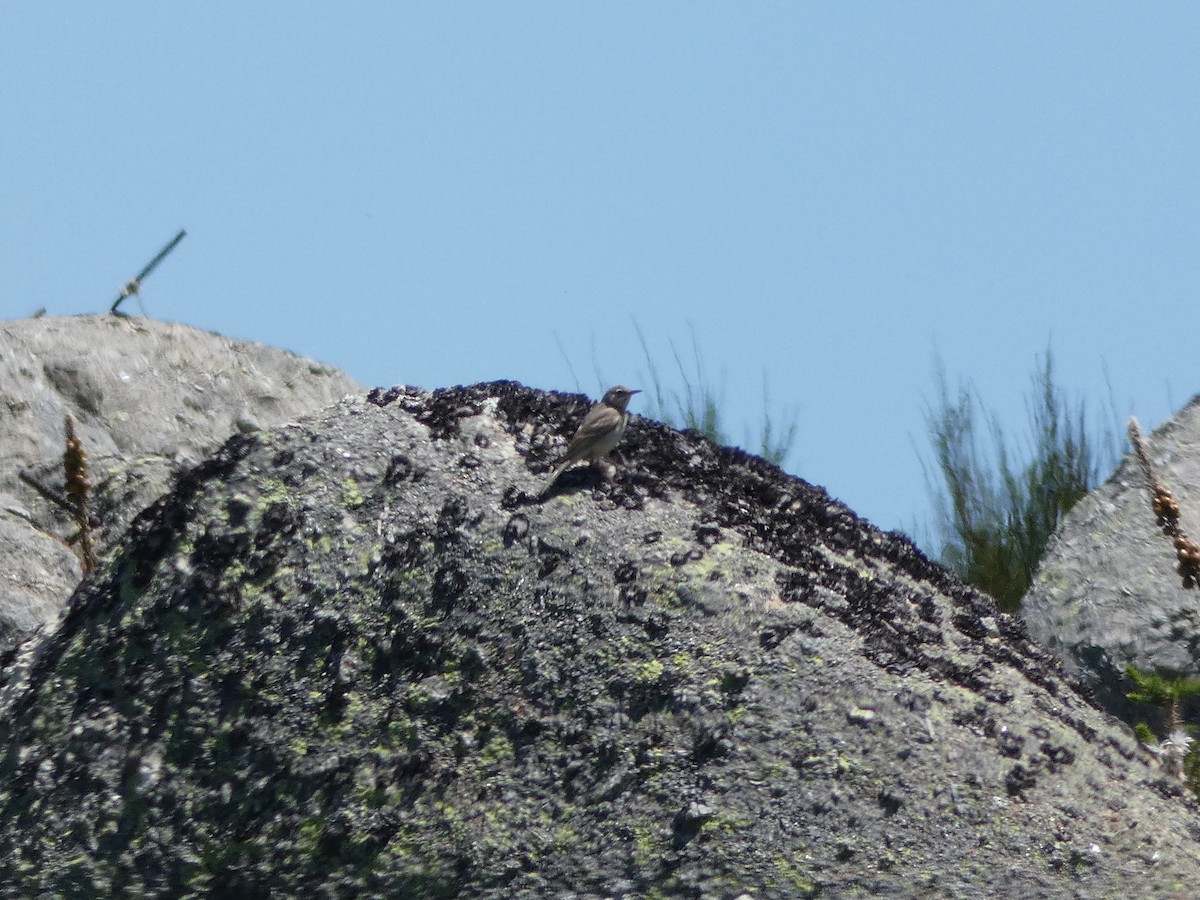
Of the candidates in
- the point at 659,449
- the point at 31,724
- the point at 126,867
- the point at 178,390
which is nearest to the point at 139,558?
the point at 31,724

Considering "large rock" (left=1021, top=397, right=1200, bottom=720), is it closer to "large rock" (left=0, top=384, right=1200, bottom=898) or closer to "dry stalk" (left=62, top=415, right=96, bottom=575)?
"large rock" (left=0, top=384, right=1200, bottom=898)

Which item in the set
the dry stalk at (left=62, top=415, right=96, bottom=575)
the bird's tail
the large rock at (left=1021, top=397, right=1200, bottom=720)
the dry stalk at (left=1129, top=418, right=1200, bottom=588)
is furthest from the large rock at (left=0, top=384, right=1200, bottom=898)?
the large rock at (left=1021, top=397, right=1200, bottom=720)

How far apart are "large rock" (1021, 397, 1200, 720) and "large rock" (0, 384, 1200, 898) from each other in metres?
1.53

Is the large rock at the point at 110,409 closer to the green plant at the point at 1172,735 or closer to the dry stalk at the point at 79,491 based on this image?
the dry stalk at the point at 79,491

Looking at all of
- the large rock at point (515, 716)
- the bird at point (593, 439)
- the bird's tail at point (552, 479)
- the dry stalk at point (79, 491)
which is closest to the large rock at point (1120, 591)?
the large rock at point (515, 716)

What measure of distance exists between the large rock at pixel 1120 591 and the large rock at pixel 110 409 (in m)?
3.91

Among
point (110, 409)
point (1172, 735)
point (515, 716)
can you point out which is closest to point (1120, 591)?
point (1172, 735)

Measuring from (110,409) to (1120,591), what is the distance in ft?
16.1

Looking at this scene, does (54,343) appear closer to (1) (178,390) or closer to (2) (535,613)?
(1) (178,390)

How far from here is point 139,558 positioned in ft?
13.5

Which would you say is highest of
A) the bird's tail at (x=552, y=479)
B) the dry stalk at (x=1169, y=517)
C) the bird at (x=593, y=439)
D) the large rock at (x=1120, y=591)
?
the large rock at (x=1120, y=591)

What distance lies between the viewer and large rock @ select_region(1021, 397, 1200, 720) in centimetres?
566

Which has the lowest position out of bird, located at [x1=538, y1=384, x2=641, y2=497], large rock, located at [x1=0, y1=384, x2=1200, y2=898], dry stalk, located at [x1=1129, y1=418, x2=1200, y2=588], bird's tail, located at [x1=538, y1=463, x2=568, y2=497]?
large rock, located at [x1=0, y1=384, x2=1200, y2=898]

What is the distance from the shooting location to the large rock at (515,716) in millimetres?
3588
